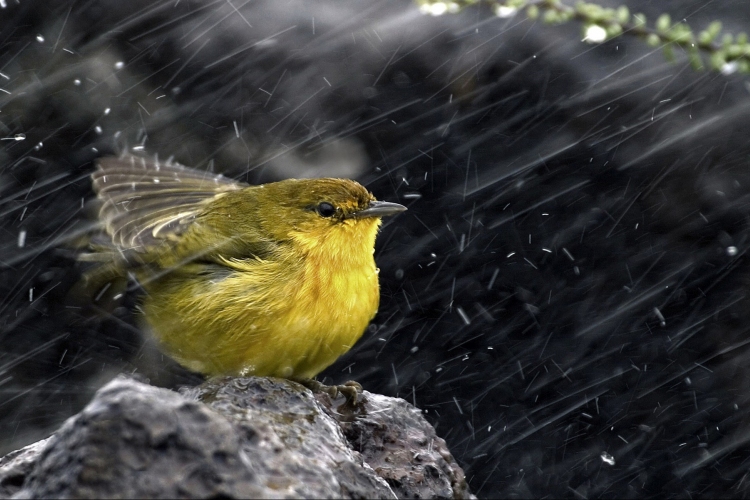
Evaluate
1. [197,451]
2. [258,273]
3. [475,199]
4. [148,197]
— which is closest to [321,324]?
[258,273]

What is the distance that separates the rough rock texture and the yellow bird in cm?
81

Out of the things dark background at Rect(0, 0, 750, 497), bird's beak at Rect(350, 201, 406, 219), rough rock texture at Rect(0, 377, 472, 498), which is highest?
rough rock texture at Rect(0, 377, 472, 498)

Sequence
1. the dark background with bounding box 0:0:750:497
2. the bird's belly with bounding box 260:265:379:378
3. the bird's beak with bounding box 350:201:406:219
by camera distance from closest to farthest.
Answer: the bird's belly with bounding box 260:265:379:378, the bird's beak with bounding box 350:201:406:219, the dark background with bounding box 0:0:750:497

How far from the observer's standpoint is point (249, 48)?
227 inches

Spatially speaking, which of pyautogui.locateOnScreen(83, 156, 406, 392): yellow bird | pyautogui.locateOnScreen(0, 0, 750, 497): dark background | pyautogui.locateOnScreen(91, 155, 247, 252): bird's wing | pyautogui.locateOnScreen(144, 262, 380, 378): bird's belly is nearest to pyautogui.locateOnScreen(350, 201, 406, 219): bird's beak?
pyautogui.locateOnScreen(83, 156, 406, 392): yellow bird

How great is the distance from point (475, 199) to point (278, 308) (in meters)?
2.59

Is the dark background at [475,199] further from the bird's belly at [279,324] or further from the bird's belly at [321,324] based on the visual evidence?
the bird's belly at [321,324]

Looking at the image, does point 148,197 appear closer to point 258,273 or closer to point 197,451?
point 258,273

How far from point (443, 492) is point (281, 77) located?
3699 millimetres

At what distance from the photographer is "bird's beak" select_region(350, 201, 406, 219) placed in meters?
3.74

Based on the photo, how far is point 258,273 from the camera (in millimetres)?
3570

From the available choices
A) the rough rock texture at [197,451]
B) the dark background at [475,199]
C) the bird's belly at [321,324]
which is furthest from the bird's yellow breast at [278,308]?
the dark background at [475,199]

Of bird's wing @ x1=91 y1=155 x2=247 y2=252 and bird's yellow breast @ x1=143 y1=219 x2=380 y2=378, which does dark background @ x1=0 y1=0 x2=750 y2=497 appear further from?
Answer: bird's yellow breast @ x1=143 y1=219 x2=380 y2=378

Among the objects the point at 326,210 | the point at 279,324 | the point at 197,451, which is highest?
the point at 197,451
